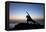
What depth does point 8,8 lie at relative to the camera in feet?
4.48

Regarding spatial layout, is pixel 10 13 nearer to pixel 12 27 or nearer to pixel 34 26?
pixel 12 27

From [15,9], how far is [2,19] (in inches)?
9.3

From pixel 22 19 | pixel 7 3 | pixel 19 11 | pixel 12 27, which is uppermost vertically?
pixel 7 3

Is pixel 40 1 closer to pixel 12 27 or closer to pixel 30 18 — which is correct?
pixel 30 18

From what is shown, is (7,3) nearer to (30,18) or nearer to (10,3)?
(10,3)

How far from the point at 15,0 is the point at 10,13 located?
215 mm

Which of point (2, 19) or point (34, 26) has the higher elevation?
point (2, 19)

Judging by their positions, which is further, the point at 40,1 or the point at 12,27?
the point at 40,1

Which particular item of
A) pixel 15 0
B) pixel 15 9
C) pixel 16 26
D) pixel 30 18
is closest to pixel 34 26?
pixel 30 18

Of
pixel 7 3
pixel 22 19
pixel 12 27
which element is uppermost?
pixel 7 3

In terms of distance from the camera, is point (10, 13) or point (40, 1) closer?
point (10, 13)

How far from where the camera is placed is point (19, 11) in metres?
1.41

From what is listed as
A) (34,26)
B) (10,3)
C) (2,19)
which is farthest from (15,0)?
(34,26)

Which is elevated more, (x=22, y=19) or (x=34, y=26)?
(x=22, y=19)
